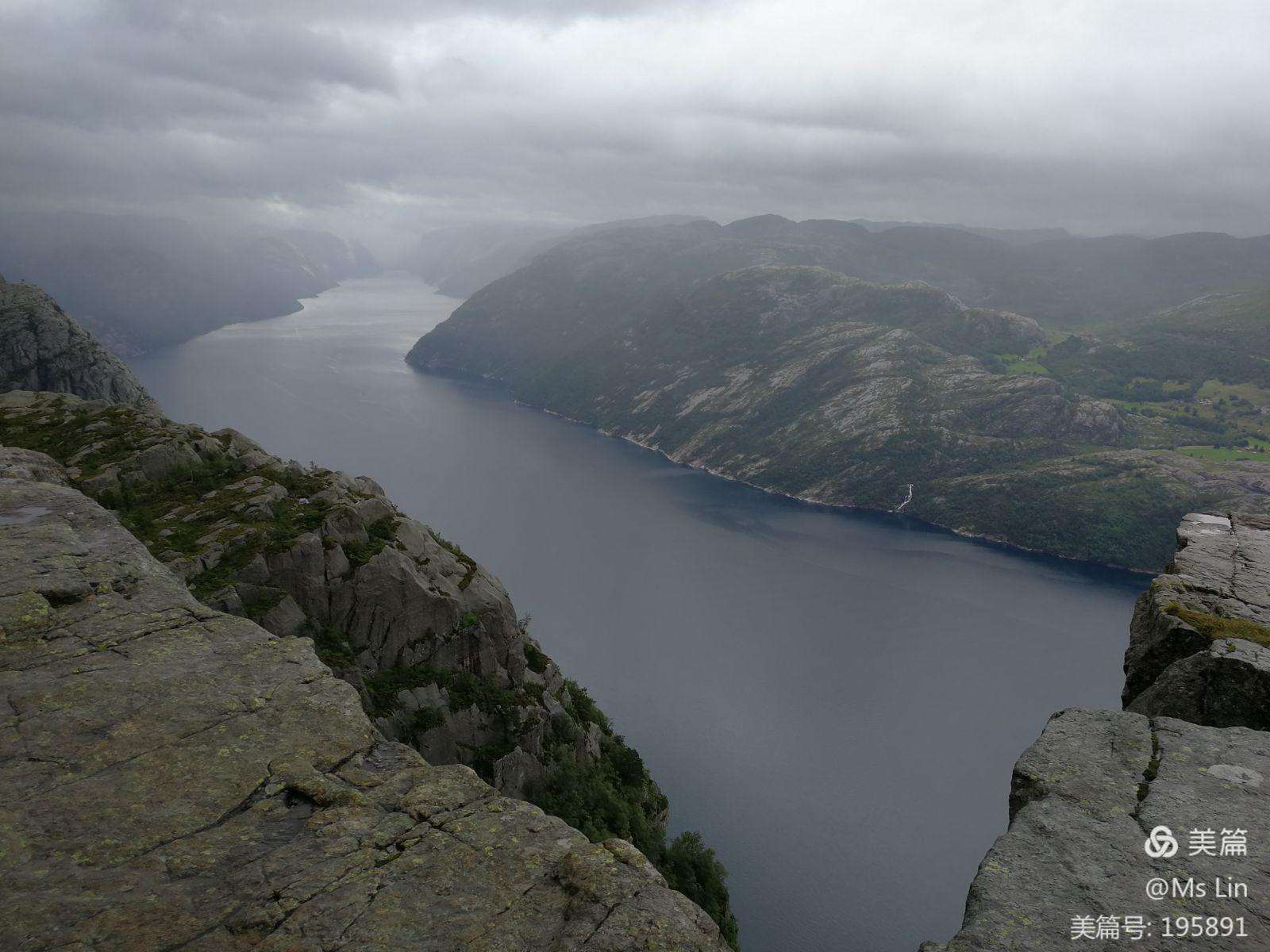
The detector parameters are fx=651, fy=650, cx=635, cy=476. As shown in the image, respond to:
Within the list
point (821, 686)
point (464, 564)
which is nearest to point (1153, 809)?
point (464, 564)

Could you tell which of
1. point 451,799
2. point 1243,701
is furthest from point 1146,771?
point 451,799

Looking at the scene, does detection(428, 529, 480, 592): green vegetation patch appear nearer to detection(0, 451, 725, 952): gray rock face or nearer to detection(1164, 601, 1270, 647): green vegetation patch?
detection(0, 451, 725, 952): gray rock face

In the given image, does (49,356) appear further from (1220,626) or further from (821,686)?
(821,686)

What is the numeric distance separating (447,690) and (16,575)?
3204 cm

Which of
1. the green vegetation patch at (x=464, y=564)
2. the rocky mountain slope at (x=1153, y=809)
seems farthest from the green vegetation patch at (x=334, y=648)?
the rocky mountain slope at (x=1153, y=809)

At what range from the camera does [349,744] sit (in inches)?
571

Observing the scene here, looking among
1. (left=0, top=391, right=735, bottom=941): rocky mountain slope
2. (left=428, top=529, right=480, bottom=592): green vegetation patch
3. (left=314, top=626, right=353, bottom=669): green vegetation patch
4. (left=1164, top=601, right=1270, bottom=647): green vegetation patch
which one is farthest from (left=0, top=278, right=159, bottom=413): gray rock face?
(left=1164, top=601, right=1270, bottom=647): green vegetation patch

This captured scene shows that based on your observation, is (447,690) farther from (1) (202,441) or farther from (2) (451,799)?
(2) (451,799)

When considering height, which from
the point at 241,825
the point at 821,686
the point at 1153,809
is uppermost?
the point at 241,825

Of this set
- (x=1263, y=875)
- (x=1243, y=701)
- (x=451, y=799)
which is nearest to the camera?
(x=1263, y=875)
